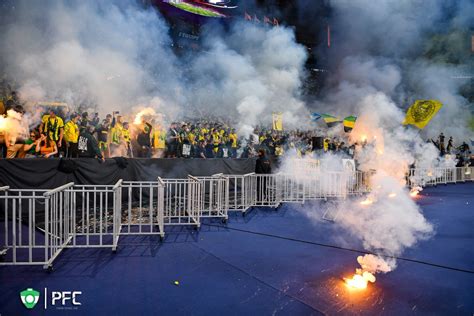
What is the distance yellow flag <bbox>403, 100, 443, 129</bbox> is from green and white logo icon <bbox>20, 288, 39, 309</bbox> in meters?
12.0

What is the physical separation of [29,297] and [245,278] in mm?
2264

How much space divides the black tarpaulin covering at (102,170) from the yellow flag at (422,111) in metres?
6.22

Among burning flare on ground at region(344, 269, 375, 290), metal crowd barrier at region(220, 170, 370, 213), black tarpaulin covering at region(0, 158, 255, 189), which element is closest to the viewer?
burning flare on ground at region(344, 269, 375, 290)

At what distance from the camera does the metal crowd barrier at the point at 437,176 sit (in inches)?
558

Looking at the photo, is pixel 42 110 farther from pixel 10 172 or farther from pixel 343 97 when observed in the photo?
pixel 343 97

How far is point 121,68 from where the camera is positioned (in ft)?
45.9

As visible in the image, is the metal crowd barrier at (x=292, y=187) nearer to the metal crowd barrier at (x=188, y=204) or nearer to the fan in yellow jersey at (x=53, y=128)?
the metal crowd barrier at (x=188, y=204)

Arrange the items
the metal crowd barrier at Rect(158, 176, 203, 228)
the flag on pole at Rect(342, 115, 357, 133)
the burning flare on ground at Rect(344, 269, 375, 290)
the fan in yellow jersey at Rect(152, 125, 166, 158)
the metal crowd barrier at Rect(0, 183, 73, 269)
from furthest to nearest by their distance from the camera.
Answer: the flag on pole at Rect(342, 115, 357, 133)
the fan in yellow jersey at Rect(152, 125, 166, 158)
the metal crowd barrier at Rect(158, 176, 203, 228)
the metal crowd barrier at Rect(0, 183, 73, 269)
the burning flare on ground at Rect(344, 269, 375, 290)

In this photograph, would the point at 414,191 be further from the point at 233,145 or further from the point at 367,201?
the point at 233,145

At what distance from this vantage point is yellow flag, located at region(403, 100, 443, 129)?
11211mm

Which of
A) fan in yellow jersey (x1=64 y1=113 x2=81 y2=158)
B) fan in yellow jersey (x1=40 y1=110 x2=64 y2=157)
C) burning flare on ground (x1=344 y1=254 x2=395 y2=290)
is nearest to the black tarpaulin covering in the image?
fan in yellow jersey (x1=64 y1=113 x2=81 y2=158)

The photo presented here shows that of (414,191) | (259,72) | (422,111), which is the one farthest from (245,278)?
(259,72)

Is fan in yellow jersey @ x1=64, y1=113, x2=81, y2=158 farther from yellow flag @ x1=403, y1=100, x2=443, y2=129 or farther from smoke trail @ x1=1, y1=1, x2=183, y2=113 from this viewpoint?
yellow flag @ x1=403, y1=100, x2=443, y2=129

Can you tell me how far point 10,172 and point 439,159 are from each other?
18340 millimetres
